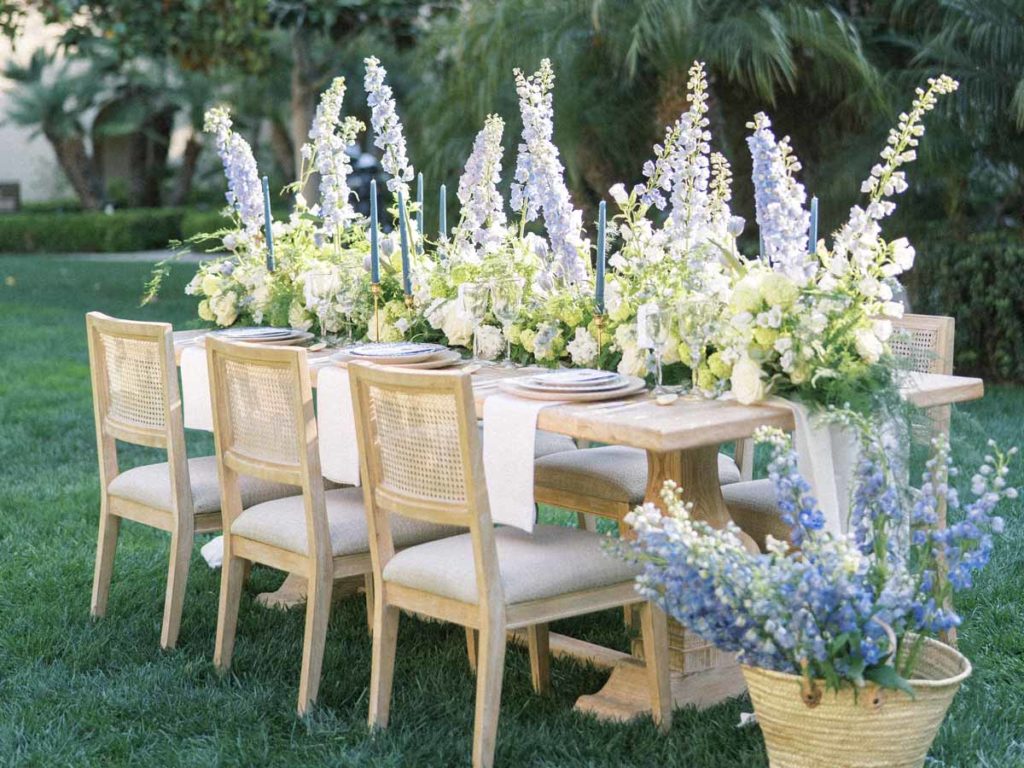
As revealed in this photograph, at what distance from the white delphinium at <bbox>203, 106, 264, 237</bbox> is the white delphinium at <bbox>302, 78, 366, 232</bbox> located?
10.4 inches

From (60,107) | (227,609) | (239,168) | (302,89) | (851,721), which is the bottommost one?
(227,609)

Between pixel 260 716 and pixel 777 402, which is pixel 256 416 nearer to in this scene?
pixel 260 716

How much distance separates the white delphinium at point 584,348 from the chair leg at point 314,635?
88 cm

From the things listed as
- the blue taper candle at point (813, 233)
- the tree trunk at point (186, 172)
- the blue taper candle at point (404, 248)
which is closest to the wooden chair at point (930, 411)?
the blue taper candle at point (813, 233)

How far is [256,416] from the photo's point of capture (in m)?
3.98

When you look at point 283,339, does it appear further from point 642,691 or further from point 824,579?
point 824,579

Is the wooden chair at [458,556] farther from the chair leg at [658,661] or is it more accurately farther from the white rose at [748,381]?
the white rose at [748,381]

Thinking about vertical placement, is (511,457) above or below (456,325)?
below

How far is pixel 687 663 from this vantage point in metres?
3.91

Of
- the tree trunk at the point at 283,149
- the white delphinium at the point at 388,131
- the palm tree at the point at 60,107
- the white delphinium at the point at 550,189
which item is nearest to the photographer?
the white delphinium at the point at 550,189

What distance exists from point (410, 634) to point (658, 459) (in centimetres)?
116

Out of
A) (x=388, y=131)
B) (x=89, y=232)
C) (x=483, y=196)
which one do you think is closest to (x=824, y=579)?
(x=483, y=196)

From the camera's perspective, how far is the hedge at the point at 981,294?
891 cm

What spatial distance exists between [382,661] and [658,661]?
68 cm
